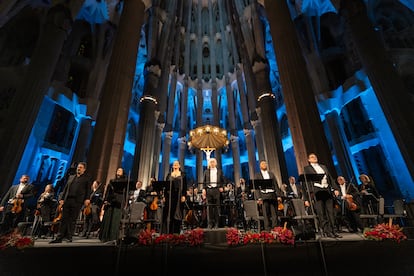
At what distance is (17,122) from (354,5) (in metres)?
16.6

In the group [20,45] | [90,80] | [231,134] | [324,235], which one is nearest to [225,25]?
[231,134]

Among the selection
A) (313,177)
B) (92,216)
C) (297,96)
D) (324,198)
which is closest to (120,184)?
(92,216)

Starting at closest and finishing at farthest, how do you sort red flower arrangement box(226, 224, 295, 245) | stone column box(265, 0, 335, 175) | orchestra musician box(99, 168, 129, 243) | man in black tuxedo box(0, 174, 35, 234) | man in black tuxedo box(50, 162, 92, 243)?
red flower arrangement box(226, 224, 295, 245) < man in black tuxedo box(50, 162, 92, 243) < orchestra musician box(99, 168, 129, 243) < man in black tuxedo box(0, 174, 35, 234) < stone column box(265, 0, 335, 175)

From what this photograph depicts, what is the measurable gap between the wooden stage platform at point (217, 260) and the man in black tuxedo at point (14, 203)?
348 cm

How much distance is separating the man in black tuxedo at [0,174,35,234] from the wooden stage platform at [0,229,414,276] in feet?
11.4

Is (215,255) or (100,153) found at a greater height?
(100,153)

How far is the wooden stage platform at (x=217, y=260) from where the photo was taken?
304 cm

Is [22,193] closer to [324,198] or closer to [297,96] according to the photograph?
[324,198]

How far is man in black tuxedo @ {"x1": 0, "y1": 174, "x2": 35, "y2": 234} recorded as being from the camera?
5863mm

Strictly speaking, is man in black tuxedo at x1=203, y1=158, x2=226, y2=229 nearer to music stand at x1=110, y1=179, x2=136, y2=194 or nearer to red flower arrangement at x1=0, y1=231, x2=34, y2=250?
music stand at x1=110, y1=179, x2=136, y2=194

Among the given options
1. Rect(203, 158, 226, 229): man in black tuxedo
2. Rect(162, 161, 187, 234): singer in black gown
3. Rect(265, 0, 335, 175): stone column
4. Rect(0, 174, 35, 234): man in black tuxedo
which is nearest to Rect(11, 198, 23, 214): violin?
Rect(0, 174, 35, 234): man in black tuxedo

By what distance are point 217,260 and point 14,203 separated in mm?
6126

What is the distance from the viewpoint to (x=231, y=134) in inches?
924

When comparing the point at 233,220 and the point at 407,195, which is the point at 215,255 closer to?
the point at 233,220
